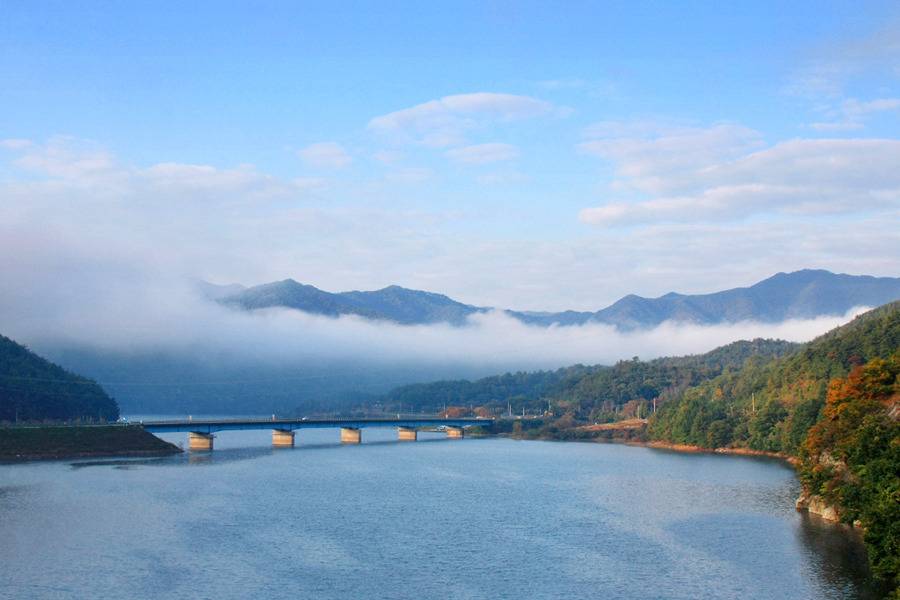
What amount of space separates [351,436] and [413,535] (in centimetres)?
11441

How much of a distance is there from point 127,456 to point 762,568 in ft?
313

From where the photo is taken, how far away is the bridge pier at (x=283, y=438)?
A: 162 metres

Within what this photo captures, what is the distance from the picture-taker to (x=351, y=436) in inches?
6983

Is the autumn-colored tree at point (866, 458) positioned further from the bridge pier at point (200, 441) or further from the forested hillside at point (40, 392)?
the forested hillside at point (40, 392)

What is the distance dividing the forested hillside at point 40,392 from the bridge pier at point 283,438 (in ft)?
103

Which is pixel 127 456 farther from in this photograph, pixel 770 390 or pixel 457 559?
pixel 770 390

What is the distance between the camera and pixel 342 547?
6016 centimetres

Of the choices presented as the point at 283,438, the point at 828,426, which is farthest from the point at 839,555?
the point at 283,438

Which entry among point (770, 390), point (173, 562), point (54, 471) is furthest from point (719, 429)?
point (173, 562)

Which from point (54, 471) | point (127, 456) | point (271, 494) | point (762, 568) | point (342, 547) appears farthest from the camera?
point (127, 456)

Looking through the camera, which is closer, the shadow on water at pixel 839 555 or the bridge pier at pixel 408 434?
the shadow on water at pixel 839 555

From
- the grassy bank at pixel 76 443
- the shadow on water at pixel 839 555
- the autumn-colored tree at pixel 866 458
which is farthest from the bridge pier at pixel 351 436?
the shadow on water at pixel 839 555

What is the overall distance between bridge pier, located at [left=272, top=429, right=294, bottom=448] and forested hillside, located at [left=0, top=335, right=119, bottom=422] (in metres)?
31.5

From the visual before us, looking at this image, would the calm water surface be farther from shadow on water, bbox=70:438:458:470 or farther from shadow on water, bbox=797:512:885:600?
shadow on water, bbox=70:438:458:470
